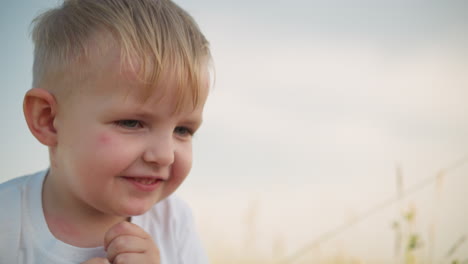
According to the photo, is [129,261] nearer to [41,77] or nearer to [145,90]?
[145,90]

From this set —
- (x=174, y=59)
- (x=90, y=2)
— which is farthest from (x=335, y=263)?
(x=90, y=2)

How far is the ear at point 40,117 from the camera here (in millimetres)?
1297

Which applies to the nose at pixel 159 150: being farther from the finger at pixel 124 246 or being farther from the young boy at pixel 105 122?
the finger at pixel 124 246

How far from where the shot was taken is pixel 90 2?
134 cm

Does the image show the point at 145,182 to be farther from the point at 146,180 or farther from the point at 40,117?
the point at 40,117

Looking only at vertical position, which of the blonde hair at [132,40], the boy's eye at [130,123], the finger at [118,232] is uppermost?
the blonde hair at [132,40]

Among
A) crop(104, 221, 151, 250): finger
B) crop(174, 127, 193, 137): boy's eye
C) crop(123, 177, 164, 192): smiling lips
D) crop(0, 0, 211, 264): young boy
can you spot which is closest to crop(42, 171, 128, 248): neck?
crop(0, 0, 211, 264): young boy

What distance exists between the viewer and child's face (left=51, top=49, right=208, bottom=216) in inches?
46.8

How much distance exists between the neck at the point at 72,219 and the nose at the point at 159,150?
0.35m

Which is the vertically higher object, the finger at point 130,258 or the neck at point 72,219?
the neck at point 72,219

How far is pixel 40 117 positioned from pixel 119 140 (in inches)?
11.1

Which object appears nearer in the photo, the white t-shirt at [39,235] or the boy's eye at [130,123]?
the boy's eye at [130,123]

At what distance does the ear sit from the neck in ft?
0.57

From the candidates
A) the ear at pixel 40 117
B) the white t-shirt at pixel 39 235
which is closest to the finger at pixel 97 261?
the white t-shirt at pixel 39 235
